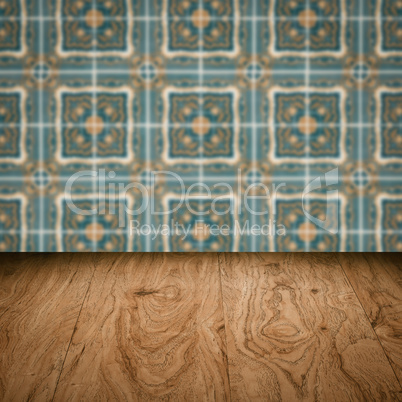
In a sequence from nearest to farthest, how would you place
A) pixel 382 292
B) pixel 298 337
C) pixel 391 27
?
pixel 298 337
pixel 382 292
pixel 391 27

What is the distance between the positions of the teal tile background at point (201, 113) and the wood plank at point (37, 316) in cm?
10

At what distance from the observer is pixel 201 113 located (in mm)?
1359

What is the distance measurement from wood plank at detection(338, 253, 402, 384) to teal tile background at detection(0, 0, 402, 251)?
7 centimetres

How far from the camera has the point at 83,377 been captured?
0.82 meters

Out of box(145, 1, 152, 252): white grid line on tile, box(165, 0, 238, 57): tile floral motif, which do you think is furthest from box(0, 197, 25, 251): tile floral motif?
box(165, 0, 238, 57): tile floral motif

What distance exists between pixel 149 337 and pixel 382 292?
1.88ft

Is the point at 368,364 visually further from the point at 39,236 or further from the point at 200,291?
the point at 39,236

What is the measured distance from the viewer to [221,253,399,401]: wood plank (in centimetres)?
79

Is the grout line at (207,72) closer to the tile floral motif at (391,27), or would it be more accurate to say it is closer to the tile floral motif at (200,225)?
the tile floral motif at (391,27)

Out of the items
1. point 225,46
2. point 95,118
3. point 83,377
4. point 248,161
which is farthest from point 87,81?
point 83,377

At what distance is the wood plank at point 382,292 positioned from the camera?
933 mm

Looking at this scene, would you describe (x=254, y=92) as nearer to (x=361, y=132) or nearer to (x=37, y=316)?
(x=361, y=132)

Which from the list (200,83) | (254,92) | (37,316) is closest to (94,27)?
(200,83)

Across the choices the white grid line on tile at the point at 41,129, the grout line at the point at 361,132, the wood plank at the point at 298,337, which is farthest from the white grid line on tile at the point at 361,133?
the white grid line on tile at the point at 41,129
